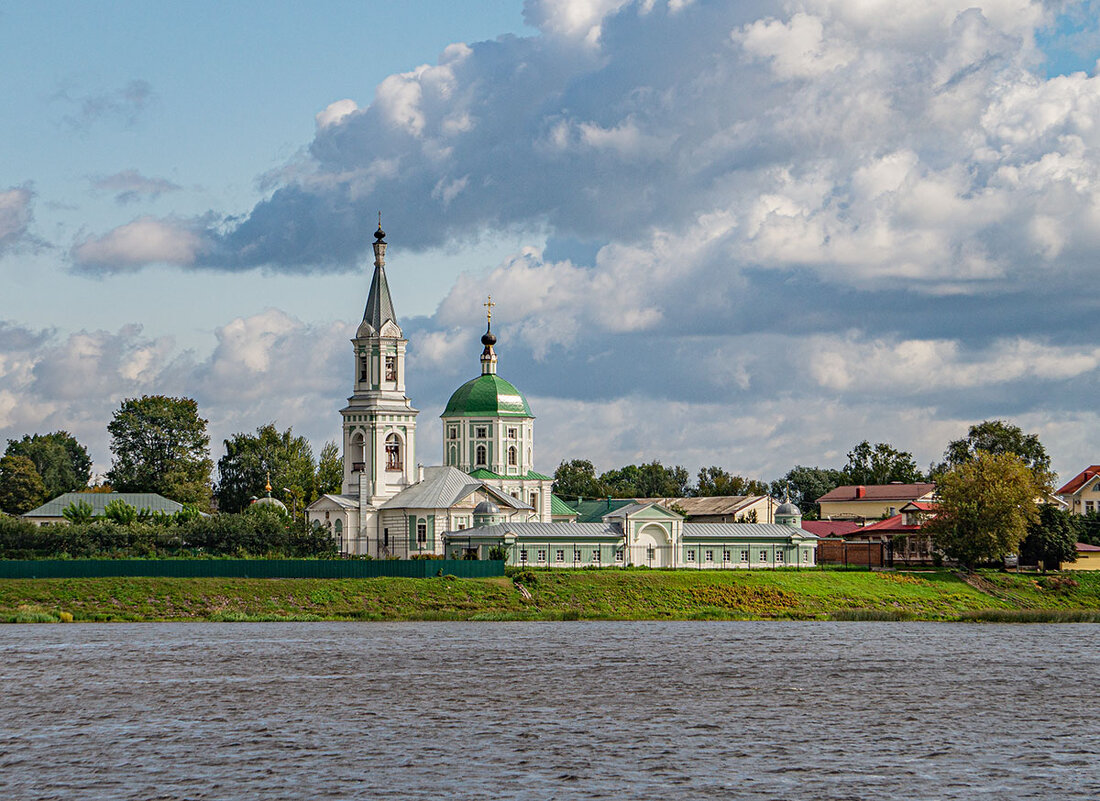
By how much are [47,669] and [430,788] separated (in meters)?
26.5

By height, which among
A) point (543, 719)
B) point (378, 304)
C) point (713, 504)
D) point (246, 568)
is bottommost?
point (543, 719)

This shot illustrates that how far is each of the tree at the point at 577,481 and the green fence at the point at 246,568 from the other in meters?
92.6

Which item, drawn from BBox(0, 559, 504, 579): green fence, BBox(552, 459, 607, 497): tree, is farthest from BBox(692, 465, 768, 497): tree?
BBox(0, 559, 504, 579): green fence

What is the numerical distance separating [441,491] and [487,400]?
648 inches

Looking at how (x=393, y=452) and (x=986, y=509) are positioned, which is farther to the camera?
(x=393, y=452)

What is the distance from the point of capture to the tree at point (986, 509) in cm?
10225

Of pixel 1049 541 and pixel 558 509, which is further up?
pixel 558 509

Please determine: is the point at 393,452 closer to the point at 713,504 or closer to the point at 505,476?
the point at 505,476

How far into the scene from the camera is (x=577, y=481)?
192 metres

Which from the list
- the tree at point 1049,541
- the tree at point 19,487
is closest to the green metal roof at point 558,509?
the tree at point 1049,541

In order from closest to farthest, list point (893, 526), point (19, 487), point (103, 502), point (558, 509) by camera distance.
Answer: point (893, 526)
point (103, 502)
point (558, 509)
point (19, 487)

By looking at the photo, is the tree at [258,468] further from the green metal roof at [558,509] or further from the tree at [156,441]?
the green metal roof at [558,509]

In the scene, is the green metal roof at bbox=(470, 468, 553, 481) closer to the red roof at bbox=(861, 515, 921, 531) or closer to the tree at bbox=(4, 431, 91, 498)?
the red roof at bbox=(861, 515, 921, 531)

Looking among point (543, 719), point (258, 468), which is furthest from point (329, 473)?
point (543, 719)
